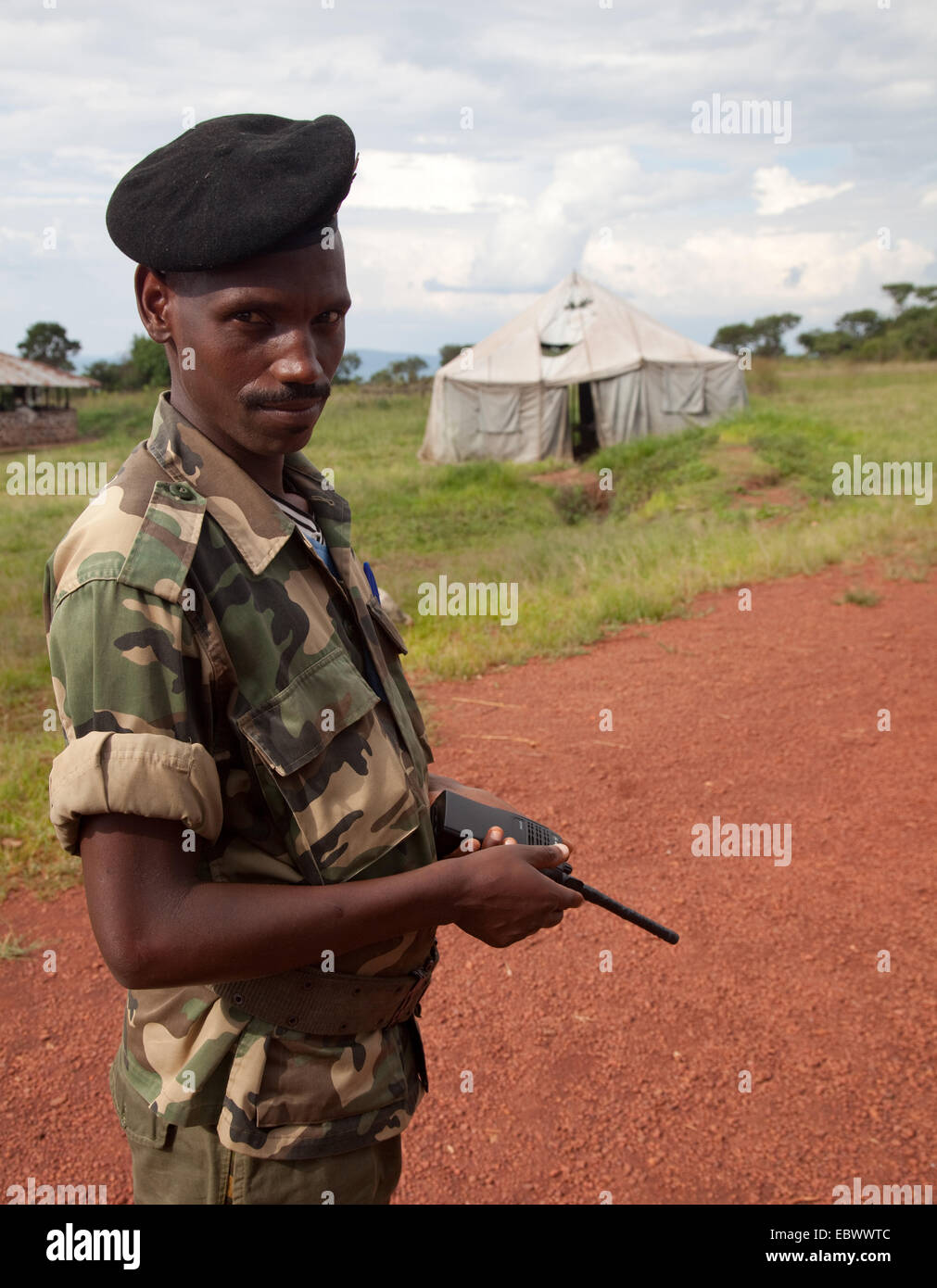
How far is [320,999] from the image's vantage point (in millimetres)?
1338

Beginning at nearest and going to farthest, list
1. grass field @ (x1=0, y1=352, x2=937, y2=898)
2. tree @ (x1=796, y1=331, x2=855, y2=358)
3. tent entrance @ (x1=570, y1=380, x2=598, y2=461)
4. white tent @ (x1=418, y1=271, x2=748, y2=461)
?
grass field @ (x1=0, y1=352, x2=937, y2=898) → white tent @ (x1=418, y1=271, x2=748, y2=461) → tent entrance @ (x1=570, y1=380, x2=598, y2=461) → tree @ (x1=796, y1=331, x2=855, y2=358)

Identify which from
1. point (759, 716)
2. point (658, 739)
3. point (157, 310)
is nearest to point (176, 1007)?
point (157, 310)

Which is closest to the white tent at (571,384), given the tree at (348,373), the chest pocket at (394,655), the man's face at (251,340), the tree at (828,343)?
the tree at (348,373)

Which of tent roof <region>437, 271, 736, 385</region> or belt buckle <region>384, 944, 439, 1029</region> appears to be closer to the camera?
belt buckle <region>384, 944, 439, 1029</region>

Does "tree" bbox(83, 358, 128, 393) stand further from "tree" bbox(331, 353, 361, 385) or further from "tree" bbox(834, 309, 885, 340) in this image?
"tree" bbox(834, 309, 885, 340)

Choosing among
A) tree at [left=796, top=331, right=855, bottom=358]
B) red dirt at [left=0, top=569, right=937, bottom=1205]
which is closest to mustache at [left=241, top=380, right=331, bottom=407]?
red dirt at [left=0, top=569, right=937, bottom=1205]

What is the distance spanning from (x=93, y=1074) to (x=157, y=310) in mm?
2332

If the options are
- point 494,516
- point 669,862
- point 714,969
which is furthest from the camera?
point 494,516

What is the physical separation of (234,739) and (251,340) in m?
0.48

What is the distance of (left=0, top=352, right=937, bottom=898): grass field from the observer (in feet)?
20.5

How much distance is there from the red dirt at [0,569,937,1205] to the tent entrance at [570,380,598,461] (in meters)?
14.4

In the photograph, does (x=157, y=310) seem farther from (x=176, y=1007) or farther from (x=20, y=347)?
(x=20, y=347)

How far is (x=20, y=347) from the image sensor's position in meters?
38.7

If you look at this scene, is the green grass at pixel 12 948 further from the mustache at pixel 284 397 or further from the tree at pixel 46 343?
the tree at pixel 46 343
